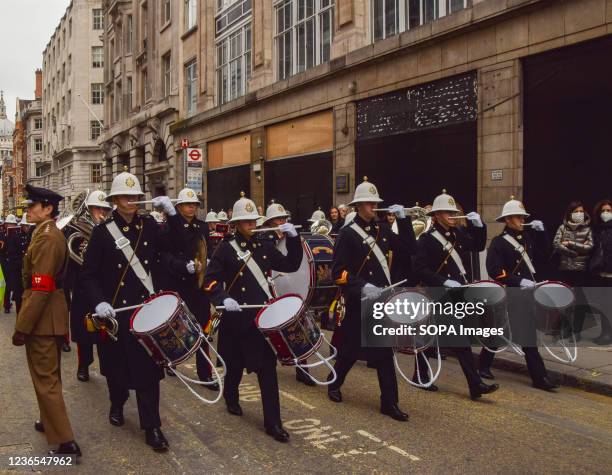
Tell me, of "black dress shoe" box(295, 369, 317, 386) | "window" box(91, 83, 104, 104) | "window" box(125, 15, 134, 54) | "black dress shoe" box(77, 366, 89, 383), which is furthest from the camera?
"window" box(91, 83, 104, 104)

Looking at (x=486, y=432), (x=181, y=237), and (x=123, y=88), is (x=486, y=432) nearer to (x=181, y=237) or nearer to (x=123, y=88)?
(x=181, y=237)

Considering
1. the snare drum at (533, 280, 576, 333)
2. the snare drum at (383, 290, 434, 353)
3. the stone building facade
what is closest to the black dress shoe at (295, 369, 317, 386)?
the snare drum at (383, 290, 434, 353)

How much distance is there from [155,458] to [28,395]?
2.70 metres

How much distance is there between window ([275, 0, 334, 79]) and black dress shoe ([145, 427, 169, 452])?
16.2m

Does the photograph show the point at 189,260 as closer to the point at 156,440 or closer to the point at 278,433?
the point at 156,440

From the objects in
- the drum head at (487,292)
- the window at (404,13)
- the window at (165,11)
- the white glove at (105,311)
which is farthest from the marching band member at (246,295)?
the window at (165,11)

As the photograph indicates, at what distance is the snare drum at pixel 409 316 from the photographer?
6043mm

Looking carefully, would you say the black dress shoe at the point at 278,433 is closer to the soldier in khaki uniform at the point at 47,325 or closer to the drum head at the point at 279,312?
the drum head at the point at 279,312

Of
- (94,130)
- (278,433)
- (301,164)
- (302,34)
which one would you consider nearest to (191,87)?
(302,34)

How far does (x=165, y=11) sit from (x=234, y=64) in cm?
1020

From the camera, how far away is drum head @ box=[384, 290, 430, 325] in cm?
604

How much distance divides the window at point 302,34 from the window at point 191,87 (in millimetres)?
8138

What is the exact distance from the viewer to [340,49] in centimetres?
1852

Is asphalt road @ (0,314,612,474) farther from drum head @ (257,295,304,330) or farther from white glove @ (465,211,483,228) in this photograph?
white glove @ (465,211,483,228)
